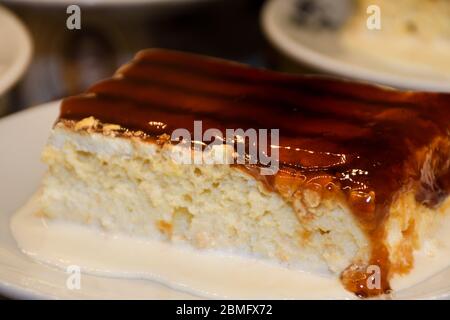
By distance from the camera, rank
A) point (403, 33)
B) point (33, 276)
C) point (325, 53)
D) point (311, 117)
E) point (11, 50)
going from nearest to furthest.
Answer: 1. point (33, 276)
2. point (311, 117)
3. point (11, 50)
4. point (325, 53)
5. point (403, 33)

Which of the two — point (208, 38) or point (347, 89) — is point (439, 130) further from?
point (208, 38)

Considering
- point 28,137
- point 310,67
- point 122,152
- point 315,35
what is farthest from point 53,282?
point 315,35

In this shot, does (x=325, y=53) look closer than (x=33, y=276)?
No

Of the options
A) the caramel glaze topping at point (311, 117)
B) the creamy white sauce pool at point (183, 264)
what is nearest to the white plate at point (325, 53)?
the caramel glaze topping at point (311, 117)

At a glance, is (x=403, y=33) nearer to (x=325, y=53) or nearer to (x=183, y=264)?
(x=325, y=53)

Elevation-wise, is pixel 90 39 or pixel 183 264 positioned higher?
pixel 90 39

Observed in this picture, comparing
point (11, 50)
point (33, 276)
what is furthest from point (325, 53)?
point (33, 276)

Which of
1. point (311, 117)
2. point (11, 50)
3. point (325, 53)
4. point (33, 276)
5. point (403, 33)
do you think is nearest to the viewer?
point (33, 276)

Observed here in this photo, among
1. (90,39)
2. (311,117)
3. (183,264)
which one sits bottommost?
(183,264)
